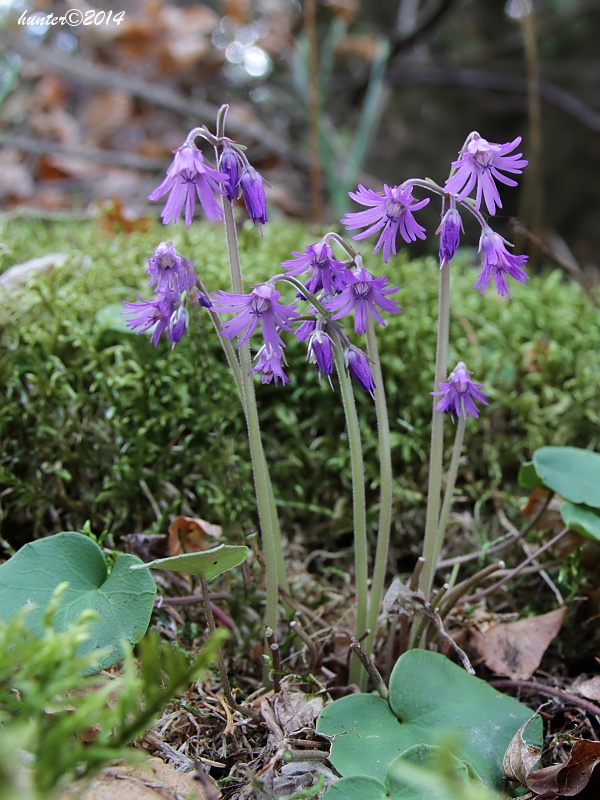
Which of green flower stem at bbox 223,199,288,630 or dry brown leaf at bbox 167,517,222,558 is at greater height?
green flower stem at bbox 223,199,288,630

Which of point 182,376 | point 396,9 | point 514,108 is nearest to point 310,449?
point 182,376

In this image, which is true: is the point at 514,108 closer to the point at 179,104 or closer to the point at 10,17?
the point at 179,104

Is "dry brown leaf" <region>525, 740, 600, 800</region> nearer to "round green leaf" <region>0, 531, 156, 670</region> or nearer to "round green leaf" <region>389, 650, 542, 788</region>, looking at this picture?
"round green leaf" <region>389, 650, 542, 788</region>

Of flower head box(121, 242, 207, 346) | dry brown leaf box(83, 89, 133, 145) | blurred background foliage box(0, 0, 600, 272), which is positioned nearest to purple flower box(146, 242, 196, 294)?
flower head box(121, 242, 207, 346)

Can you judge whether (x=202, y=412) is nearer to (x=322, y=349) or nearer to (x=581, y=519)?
(x=322, y=349)

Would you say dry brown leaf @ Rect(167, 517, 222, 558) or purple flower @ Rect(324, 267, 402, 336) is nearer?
purple flower @ Rect(324, 267, 402, 336)

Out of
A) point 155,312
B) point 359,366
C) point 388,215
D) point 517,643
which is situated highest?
point 388,215

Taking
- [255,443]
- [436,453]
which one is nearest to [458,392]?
[436,453]
